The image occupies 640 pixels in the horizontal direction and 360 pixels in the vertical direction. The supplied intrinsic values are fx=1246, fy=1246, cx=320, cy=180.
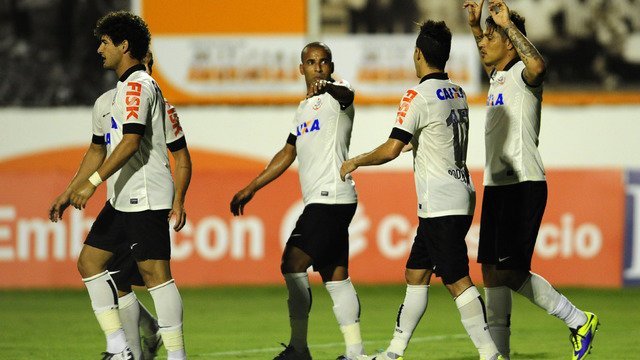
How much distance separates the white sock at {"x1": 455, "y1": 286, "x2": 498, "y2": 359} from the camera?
24.3 ft

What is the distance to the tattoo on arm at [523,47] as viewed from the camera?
7453 mm

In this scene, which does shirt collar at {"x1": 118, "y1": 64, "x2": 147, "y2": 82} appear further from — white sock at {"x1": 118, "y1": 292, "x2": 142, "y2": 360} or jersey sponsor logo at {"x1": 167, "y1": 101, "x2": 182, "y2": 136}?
white sock at {"x1": 118, "y1": 292, "x2": 142, "y2": 360}

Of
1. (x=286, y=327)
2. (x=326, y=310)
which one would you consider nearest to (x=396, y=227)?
(x=326, y=310)

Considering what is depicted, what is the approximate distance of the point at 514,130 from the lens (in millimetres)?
7797

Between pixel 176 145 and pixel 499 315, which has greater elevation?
pixel 176 145

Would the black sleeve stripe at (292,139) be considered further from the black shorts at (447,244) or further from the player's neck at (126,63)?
the player's neck at (126,63)

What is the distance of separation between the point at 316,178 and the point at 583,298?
6.02m

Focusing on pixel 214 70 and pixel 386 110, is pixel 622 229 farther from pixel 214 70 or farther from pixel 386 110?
pixel 214 70

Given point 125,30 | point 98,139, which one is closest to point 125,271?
point 98,139

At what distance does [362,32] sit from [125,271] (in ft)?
34.3

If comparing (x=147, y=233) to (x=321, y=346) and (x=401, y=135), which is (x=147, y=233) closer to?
(x=401, y=135)

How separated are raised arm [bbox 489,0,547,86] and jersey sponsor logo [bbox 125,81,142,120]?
2.21 m

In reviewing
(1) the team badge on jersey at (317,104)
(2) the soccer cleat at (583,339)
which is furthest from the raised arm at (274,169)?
(2) the soccer cleat at (583,339)

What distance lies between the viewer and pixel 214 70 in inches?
703
